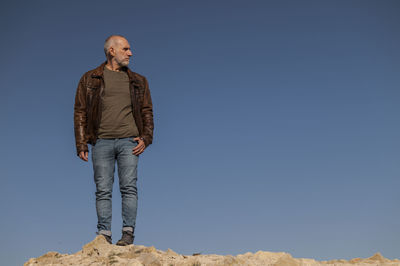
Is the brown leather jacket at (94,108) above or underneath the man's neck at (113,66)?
underneath

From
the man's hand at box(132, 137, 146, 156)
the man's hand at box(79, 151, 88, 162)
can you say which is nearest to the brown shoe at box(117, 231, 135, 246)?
the man's hand at box(132, 137, 146, 156)

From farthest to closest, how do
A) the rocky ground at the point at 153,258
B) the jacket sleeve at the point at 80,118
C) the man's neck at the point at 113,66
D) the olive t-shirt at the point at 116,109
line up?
the man's neck at the point at 113,66
the jacket sleeve at the point at 80,118
the olive t-shirt at the point at 116,109
the rocky ground at the point at 153,258

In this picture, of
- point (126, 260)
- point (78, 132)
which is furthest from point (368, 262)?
point (78, 132)

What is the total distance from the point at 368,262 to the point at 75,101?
5706 mm

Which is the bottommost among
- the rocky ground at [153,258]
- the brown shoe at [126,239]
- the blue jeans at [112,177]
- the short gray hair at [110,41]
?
the rocky ground at [153,258]

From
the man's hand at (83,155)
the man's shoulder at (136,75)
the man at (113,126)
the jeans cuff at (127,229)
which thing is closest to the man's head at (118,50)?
the man at (113,126)

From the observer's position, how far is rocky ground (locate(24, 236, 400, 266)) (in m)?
6.70

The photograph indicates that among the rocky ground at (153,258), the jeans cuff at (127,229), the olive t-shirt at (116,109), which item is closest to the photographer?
the rocky ground at (153,258)

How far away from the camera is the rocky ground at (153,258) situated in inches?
264

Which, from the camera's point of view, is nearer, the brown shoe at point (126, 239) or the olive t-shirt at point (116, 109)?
the brown shoe at point (126, 239)

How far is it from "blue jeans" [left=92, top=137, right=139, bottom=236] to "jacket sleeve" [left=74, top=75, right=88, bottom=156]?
227 millimetres

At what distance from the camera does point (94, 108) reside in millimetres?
8195

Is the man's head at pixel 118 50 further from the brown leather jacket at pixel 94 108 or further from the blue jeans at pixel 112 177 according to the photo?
the blue jeans at pixel 112 177

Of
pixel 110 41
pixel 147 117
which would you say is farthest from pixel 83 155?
pixel 110 41
